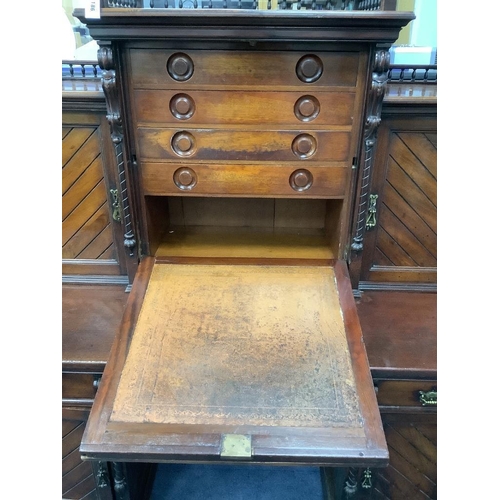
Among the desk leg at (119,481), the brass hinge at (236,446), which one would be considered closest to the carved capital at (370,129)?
the brass hinge at (236,446)

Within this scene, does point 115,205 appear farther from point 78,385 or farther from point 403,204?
point 403,204

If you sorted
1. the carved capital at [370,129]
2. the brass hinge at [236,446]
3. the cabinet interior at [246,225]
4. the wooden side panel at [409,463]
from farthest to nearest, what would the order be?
the cabinet interior at [246,225]
the wooden side panel at [409,463]
the carved capital at [370,129]
the brass hinge at [236,446]

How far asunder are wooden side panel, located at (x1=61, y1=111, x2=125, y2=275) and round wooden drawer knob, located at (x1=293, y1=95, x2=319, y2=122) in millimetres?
548

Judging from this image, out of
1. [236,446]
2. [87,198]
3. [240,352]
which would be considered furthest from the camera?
[87,198]

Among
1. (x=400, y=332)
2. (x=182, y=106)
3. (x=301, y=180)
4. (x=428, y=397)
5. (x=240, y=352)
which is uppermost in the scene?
(x=182, y=106)

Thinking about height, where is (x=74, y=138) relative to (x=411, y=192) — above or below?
above

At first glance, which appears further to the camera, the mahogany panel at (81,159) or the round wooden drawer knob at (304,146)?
the mahogany panel at (81,159)

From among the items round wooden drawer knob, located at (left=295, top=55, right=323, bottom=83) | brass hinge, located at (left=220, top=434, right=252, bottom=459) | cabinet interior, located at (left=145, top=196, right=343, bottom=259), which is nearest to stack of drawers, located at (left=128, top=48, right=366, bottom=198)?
round wooden drawer knob, located at (left=295, top=55, right=323, bottom=83)

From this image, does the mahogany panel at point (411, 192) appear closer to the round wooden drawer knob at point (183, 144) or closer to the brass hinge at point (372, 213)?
the brass hinge at point (372, 213)

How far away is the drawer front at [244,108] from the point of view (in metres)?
1.11

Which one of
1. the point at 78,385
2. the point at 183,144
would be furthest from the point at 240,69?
the point at 78,385

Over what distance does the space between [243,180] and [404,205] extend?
1.66ft

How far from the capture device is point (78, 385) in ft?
3.89

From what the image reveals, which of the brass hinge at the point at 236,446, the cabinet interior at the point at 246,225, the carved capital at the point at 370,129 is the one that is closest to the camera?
the brass hinge at the point at 236,446
